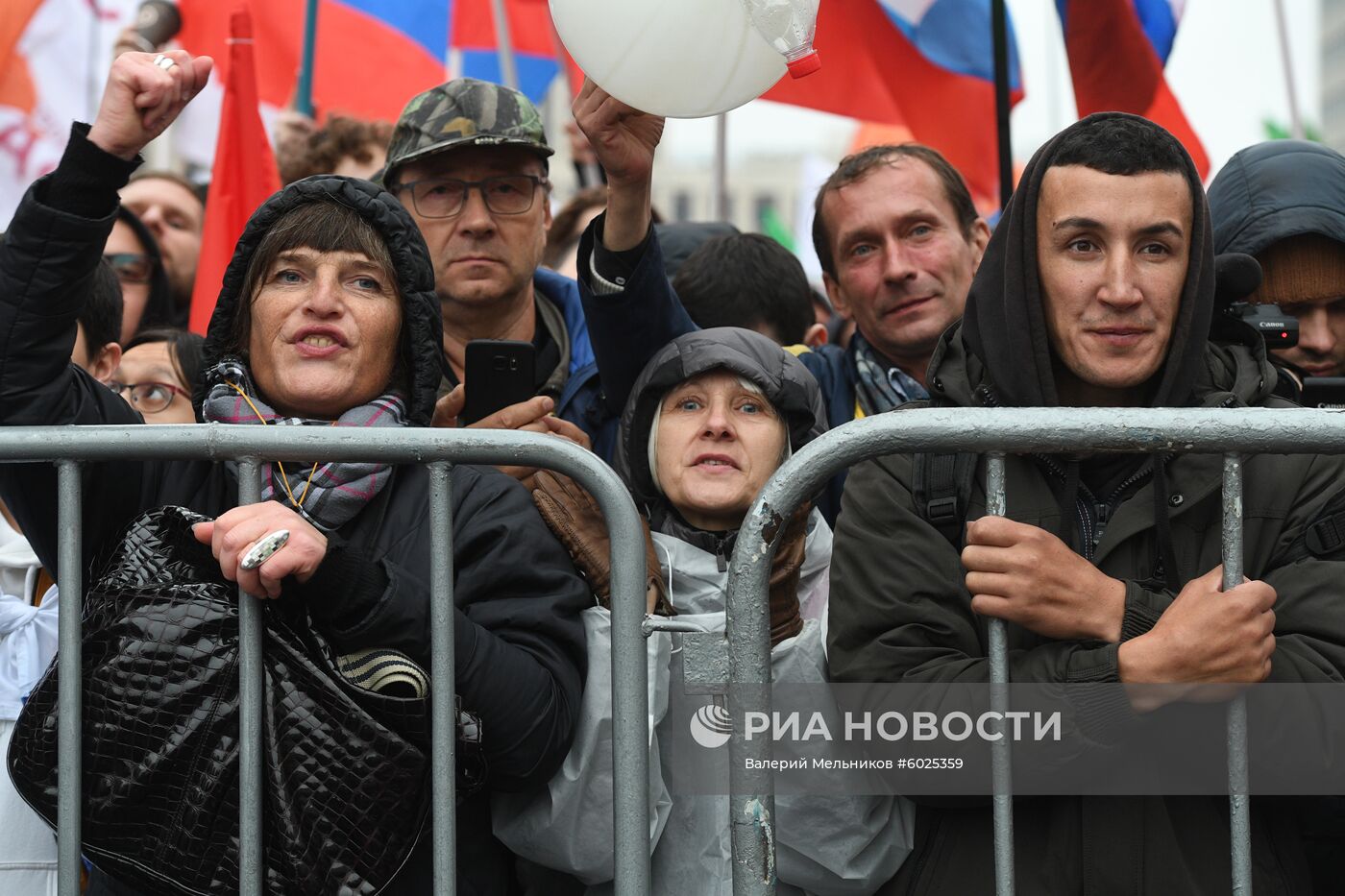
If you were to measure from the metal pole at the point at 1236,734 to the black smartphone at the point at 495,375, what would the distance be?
1.54m

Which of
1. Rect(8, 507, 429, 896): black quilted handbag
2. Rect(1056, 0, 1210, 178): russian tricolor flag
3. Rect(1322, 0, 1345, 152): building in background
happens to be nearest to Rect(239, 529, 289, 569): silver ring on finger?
Rect(8, 507, 429, 896): black quilted handbag

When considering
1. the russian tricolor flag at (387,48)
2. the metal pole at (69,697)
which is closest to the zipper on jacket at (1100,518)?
the metal pole at (69,697)

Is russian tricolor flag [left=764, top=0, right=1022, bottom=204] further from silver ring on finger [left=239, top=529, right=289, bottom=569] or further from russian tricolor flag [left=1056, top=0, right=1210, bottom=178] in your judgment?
silver ring on finger [left=239, top=529, right=289, bottom=569]

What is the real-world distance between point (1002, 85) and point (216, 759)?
3.61m

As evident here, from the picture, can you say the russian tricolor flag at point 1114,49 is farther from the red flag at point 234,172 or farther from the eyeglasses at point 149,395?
the eyeglasses at point 149,395

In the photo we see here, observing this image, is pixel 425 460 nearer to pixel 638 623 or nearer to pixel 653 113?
pixel 638 623

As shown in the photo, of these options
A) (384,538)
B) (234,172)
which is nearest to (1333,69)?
(234,172)

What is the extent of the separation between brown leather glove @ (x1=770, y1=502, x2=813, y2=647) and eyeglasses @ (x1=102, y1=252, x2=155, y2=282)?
2910 millimetres

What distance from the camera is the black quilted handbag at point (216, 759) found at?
2.41 metres

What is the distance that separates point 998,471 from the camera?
2.38 m

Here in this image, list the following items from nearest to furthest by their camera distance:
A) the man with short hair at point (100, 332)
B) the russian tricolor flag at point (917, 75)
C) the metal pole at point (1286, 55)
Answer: the man with short hair at point (100, 332)
the russian tricolor flag at point (917, 75)
the metal pole at point (1286, 55)

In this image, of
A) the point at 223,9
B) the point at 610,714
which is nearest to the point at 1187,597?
the point at 610,714

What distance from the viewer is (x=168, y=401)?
406 cm

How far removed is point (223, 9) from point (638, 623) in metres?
4.74
